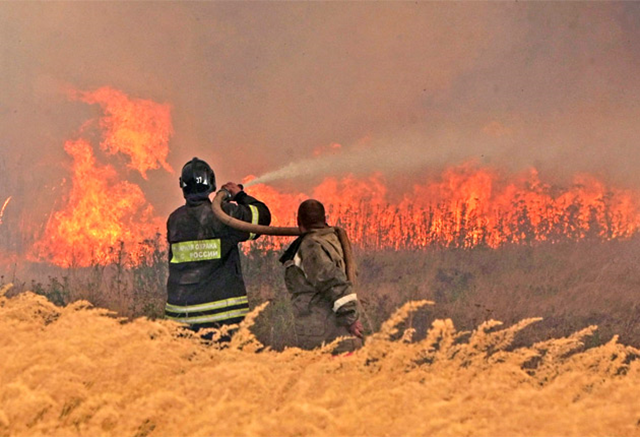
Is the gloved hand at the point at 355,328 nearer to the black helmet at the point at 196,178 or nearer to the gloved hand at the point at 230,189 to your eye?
the gloved hand at the point at 230,189

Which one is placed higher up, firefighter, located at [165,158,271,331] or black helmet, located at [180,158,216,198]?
black helmet, located at [180,158,216,198]

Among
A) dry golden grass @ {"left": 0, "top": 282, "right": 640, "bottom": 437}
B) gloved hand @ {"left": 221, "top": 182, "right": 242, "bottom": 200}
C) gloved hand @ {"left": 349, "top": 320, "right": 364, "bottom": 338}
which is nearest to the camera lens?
dry golden grass @ {"left": 0, "top": 282, "right": 640, "bottom": 437}

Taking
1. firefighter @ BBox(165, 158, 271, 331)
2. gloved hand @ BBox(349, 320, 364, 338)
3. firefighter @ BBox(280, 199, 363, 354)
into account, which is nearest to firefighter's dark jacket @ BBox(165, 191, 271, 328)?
firefighter @ BBox(165, 158, 271, 331)

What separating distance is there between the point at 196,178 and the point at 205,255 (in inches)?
27.6

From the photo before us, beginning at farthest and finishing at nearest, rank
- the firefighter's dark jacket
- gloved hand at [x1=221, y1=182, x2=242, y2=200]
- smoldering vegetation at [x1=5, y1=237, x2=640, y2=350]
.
A: smoldering vegetation at [x1=5, y1=237, x2=640, y2=350] < gloved hand at [x1=221, y1=182, x2=242, y2=200] < the firefighter's dark jacket

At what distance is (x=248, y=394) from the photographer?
332cm

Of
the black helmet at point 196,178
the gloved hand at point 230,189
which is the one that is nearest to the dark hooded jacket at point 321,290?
the gloved hand at point 230,189

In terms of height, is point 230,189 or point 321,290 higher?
point 230,189

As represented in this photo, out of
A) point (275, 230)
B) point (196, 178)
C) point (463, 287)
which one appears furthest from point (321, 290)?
point (463, 287)

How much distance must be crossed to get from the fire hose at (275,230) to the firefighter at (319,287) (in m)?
→ 0.07

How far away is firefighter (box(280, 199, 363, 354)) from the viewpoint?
5.75 m

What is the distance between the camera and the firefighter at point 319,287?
5.75m

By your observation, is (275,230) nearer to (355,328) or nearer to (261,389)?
(355,328)

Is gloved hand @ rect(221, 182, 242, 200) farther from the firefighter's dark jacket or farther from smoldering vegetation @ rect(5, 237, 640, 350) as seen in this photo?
smoldering vegetation @ rect(5, 237, 640, 350)
